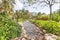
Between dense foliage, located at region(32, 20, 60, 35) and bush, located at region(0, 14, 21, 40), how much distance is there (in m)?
0.26

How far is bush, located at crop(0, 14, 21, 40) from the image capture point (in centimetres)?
248

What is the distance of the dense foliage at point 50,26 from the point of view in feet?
8.64

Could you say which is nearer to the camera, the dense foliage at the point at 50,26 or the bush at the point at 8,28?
the bush at the point at 8,28

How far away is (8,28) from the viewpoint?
2572 millimetres

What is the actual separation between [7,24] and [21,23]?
0.19 meters

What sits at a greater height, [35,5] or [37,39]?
[35,5]

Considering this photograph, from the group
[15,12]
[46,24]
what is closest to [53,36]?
[46,24]

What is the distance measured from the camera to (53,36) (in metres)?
2.60

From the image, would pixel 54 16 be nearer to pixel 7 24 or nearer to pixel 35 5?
pixel 35 5

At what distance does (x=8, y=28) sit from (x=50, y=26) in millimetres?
564

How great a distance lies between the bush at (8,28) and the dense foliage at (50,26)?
0.26 m

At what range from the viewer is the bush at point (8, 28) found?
2484mm

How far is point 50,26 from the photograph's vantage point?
8.76 feet

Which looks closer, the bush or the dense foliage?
the bush
